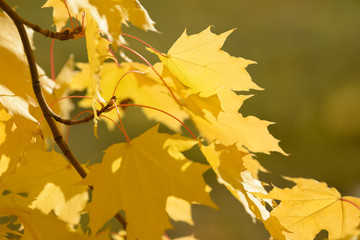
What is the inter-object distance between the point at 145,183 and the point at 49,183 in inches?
11.2

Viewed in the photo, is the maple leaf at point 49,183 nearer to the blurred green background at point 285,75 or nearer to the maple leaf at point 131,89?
the maple leaf at point 131,89

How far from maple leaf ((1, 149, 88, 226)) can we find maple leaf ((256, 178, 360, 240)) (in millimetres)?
339

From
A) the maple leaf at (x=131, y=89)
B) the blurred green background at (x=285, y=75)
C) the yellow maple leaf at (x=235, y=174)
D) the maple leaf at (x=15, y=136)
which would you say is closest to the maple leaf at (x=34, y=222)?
the maple leaf at (x=15, y=136)

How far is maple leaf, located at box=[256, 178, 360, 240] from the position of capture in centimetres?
61

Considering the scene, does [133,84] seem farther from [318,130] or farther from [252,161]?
[318,130]

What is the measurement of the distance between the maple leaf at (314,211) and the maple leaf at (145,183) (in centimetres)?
14

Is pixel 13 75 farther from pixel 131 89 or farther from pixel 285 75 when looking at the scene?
pixel 285 75

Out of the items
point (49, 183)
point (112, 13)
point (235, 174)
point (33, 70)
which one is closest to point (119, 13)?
point (112, 13)

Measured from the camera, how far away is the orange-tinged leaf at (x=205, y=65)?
0.64 m

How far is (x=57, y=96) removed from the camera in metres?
0.84

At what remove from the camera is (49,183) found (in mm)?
759

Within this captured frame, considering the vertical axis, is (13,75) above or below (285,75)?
above

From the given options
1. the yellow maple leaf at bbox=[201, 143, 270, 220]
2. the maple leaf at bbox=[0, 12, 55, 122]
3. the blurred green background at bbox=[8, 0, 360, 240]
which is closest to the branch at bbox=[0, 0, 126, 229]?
the maple leaf at bbox=[0, 12, 55, 122]

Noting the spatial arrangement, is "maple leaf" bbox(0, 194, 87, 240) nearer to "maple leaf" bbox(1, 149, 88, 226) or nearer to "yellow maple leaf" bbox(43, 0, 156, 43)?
"maple leaf" bbox(1, 149, 88, 226)
